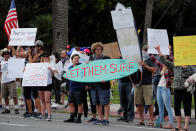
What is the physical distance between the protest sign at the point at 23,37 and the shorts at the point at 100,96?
2559mm

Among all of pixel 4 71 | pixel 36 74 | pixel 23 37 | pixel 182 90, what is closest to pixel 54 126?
pixel 36 74

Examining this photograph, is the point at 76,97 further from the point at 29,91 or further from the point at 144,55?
the point at 144,55

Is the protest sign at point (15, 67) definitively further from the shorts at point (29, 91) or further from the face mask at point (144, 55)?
the face mask at point (144, 55)

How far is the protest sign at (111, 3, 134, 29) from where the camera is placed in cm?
1012

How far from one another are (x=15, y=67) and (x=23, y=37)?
0.92 meters

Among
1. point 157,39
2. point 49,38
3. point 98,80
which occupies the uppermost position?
point 49,38

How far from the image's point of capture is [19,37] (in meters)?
12.6

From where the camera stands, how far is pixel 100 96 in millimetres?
10680

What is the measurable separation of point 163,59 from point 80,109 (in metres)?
2.62

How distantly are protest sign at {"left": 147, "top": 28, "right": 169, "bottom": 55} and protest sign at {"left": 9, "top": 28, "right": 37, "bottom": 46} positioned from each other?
3.74 m

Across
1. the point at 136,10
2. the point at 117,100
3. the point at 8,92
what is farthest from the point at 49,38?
the point at 8,92

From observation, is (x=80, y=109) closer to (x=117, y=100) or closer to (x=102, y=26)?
(x=117, y=100)

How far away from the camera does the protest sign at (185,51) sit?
9164 mm

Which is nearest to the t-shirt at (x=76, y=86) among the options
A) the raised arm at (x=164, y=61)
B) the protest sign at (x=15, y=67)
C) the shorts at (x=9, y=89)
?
the protest sign at (x=15, y=67)
